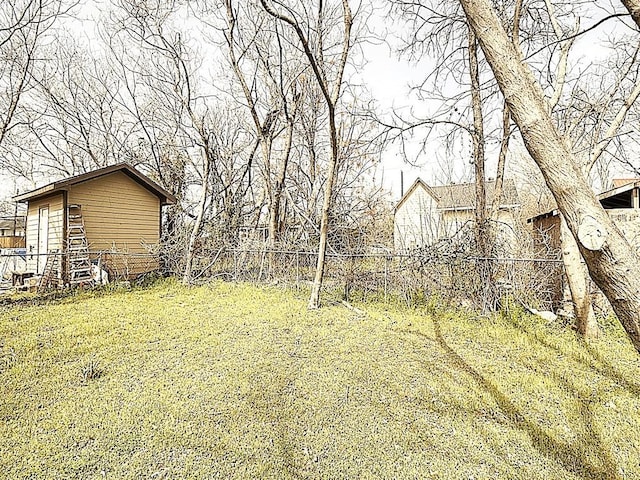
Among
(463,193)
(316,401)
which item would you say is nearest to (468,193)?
(463,193)

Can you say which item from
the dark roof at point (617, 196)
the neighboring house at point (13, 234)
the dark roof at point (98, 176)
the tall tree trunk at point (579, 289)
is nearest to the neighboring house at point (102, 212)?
the dark roof at point (98, 176)

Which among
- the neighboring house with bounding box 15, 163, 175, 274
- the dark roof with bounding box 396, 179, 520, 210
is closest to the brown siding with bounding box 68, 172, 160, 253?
the neighboring house with bounding box 15, 163, 175, 274

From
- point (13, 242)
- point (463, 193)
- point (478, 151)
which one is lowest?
point (13, 242)

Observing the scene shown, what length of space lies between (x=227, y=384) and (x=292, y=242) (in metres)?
8.09

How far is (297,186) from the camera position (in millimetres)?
13891

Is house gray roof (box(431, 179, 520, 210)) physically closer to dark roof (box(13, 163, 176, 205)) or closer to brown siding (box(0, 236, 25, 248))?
dark roof (box(13, 163, 176, 205))

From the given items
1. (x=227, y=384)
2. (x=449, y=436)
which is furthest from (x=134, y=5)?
(x=449, y=436)

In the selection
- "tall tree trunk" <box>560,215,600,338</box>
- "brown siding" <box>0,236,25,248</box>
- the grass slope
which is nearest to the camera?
the grass slope

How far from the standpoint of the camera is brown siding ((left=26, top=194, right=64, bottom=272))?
10.8 metres

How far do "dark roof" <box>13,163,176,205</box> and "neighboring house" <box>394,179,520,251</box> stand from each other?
8.35 metres

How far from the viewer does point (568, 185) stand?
1354 mm

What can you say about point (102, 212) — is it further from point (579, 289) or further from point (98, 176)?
point (579, 289)

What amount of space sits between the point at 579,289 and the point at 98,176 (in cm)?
1233

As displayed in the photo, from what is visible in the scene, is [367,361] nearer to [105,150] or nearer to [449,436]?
[449,436]
